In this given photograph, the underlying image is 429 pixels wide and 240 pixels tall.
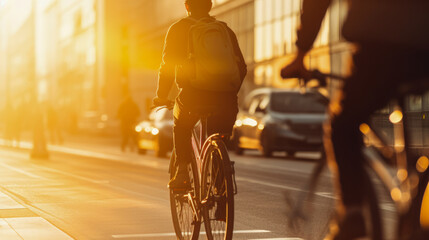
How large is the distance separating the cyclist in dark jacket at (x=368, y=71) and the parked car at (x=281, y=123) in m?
17.9

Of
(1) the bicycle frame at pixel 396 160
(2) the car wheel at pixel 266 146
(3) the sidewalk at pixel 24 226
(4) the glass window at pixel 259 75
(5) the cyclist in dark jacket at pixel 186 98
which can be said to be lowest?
(3) the sidewalk at pixel 24 226

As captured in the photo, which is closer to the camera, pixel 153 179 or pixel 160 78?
pixel 160 78

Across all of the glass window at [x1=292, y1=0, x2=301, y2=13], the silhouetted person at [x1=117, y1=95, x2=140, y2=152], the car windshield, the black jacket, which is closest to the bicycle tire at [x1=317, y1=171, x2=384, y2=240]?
the black jacket

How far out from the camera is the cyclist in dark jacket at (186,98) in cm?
600

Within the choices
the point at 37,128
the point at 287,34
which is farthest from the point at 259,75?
the point at 37,128

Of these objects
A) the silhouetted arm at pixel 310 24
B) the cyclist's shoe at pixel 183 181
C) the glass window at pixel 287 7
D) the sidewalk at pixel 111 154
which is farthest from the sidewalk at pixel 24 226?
the glass window at pixel 287 7

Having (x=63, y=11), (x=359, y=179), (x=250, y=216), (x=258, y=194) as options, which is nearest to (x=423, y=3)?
(x=359, y=179)

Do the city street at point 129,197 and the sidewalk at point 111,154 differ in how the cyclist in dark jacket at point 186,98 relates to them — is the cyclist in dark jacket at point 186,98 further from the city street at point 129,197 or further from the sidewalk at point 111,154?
the sidewalk at point 111,154

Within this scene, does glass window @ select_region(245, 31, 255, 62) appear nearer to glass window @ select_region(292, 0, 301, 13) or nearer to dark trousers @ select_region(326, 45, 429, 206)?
glass window @ select_region(292, 0, 301, 13)

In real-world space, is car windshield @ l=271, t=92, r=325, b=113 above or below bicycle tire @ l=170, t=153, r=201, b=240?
above

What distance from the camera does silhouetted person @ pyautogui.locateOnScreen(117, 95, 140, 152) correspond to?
28688 mm

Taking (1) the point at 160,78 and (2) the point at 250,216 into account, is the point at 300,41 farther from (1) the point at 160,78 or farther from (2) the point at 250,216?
(2) the point at 250,216

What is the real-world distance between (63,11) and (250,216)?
91.9 m

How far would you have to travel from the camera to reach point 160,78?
6.59 metres
